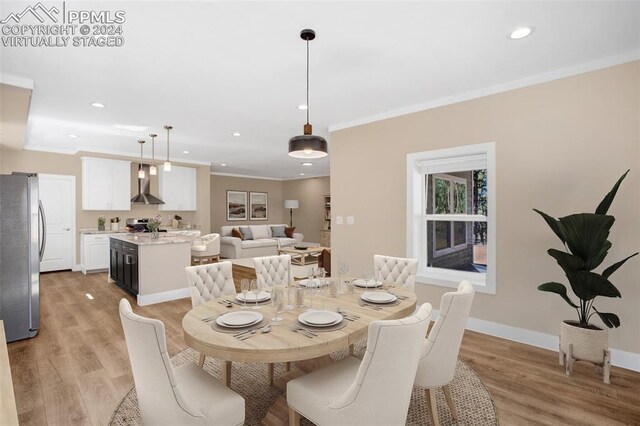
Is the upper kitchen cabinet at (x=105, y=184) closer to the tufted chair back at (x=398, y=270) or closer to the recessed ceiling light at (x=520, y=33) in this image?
the tufted chair back at (x=398, y=270)

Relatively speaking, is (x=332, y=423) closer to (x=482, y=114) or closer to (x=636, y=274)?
(x=636, y=274)

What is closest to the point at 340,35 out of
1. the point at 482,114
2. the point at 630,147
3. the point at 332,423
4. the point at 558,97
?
the point at 482,114

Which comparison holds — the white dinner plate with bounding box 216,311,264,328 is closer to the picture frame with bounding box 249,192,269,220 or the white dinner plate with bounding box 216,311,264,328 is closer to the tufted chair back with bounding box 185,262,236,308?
the tufted chair back with bounding box 185,262,236,308

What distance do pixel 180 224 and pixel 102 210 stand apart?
5.50 ft

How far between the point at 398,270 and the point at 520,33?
2.14m

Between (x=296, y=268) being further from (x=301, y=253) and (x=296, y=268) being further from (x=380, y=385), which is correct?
(x=380, y=385)

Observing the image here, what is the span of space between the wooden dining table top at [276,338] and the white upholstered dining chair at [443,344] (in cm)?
28

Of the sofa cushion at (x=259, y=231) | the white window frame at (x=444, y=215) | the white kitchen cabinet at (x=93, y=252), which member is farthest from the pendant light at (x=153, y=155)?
the white window frame at (x=444, y=215)

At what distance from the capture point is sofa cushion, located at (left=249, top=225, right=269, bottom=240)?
Answer: 9.56 meters

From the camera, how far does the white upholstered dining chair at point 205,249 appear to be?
649 centimetres

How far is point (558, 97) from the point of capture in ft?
9.55

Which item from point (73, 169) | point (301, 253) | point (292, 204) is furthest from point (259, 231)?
point (73, 169)

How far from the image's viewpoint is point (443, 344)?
1.75 m

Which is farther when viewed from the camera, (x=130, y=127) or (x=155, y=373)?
(x=130, y=127)
